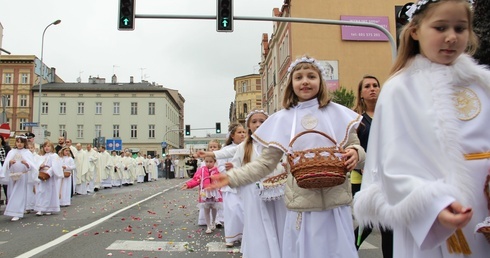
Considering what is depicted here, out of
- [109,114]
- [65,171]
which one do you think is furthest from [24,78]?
[65,171]

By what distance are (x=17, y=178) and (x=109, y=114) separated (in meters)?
67.1

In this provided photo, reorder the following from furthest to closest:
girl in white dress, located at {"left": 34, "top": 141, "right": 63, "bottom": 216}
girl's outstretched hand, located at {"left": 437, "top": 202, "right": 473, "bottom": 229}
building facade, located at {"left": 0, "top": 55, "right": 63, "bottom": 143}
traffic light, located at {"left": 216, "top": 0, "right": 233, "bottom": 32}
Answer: building facade, located at {"left": 0, "top": 55, "right": 63, "bottom": 143} → traffic light, located at {"left": 216, "top": 0, "right": 233, "bottom": 32} → girl in white dress, located at {"left": 34, "top": 141, "right": 63, "bottom": 216} → girl's outstretched hand, located at {"left": 437, "top": 202, "right": 473, "bottom": 229}

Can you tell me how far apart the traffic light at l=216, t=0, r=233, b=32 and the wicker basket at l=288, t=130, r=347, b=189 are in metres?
10.1

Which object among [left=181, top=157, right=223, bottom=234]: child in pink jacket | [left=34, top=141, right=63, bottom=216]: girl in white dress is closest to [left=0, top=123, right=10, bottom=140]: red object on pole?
[left=34, top=141, right=63, bottom=216]: girl in white dress

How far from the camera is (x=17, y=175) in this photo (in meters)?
10.7

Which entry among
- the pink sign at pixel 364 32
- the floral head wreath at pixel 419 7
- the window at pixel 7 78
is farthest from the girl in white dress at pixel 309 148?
the window at pixel 7 78

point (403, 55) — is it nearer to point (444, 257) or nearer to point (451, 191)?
point (451, 191)

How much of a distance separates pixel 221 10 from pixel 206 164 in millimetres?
5404

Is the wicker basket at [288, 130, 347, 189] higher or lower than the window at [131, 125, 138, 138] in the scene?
lower

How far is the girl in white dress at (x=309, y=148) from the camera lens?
3.01 metres

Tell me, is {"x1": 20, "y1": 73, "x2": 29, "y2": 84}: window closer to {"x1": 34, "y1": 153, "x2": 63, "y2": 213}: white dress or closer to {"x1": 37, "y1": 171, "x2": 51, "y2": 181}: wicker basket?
{"x1": 34, "y1": 153, "x2": 63, "y2": 213}: white dress

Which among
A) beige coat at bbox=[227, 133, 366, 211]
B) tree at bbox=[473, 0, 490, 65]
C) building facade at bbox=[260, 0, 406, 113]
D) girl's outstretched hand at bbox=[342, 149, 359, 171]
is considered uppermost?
building facade at bbox=[260, 0, 406, 113]

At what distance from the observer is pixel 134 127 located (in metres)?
75.6

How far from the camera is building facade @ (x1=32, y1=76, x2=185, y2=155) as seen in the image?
7419 cm
